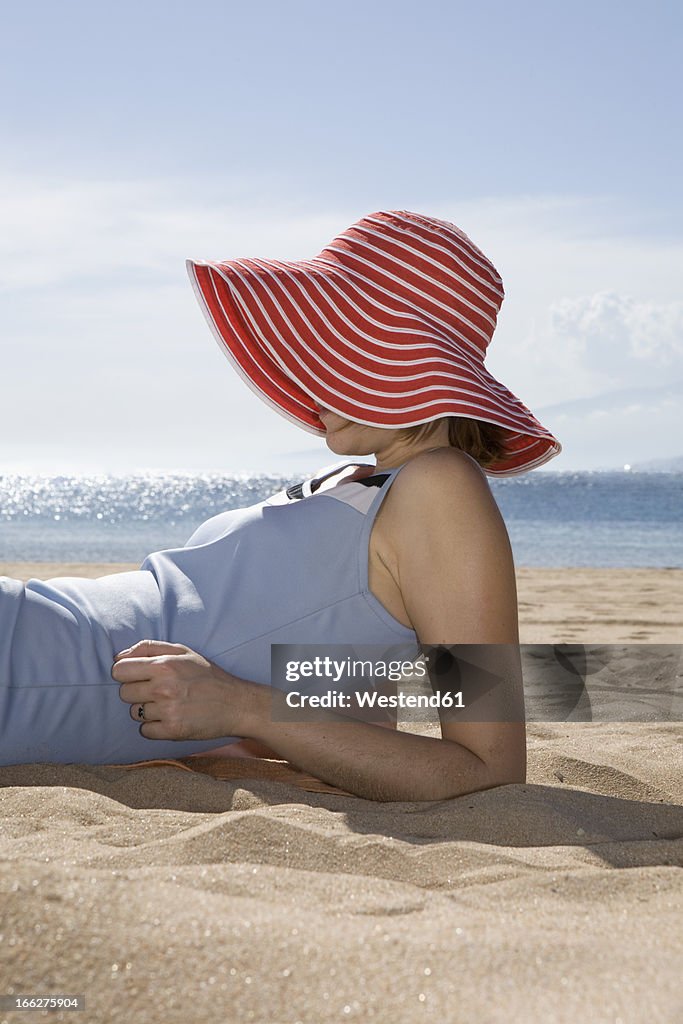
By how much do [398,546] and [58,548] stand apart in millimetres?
16724

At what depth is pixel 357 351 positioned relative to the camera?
187 cm

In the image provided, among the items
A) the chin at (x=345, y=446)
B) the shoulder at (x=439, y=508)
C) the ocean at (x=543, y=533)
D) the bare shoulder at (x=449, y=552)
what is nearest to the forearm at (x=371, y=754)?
the bare shoulder at (x=449, y=552)

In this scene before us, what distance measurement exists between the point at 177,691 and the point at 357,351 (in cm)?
70

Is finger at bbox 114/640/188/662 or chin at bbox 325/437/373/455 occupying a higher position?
chin at bbox 325/437/373/455

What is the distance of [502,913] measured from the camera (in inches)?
47.3

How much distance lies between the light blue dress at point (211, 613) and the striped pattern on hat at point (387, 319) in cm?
17

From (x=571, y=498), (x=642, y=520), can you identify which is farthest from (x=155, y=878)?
(x=571, y=498)

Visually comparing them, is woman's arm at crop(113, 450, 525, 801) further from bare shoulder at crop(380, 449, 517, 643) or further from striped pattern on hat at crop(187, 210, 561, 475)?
striped pattern on hat at crop(187, 210, 561, 475)

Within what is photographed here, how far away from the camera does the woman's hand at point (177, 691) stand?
1.68 m

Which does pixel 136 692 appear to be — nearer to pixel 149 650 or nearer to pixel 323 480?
pixel 149 650

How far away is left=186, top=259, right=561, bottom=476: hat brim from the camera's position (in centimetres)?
182

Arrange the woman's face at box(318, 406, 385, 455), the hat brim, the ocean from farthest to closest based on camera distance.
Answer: the ocean
the woman's face at box(318, 406, 385, 455)
the hat brim

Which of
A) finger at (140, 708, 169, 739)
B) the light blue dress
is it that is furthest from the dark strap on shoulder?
finger at (140, 708, 169, 739)

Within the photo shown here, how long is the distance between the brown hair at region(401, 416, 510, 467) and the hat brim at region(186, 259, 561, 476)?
0.13 feet
